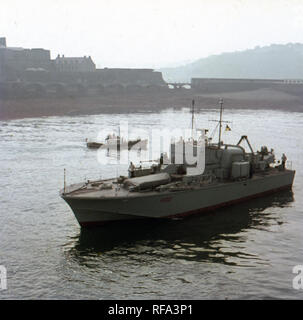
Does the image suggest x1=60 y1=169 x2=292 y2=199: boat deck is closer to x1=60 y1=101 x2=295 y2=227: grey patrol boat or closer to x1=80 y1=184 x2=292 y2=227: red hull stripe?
x1=60 y1=101 x2=295 y2=227: grey patrol boat

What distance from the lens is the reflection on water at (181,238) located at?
2283 centimetres

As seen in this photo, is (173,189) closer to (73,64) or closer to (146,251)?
(146,251)

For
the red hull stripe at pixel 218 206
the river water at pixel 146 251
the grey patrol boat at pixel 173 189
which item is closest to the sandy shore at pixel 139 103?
the river water at pixel 146 251

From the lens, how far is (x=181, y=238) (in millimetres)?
25141

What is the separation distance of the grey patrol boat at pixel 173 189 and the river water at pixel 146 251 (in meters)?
0.87

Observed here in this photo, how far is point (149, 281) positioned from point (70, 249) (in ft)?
18.6

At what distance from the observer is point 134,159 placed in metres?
50.3

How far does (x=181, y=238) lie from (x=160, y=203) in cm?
256

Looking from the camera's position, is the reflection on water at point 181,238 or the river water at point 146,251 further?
the reflection on water at point 181,238

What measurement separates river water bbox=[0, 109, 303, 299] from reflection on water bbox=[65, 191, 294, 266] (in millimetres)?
55

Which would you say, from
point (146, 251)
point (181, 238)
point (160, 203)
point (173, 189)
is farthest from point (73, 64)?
point (146, 251)

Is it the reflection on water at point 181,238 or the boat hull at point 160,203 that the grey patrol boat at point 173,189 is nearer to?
the boat hull at point 160,203
